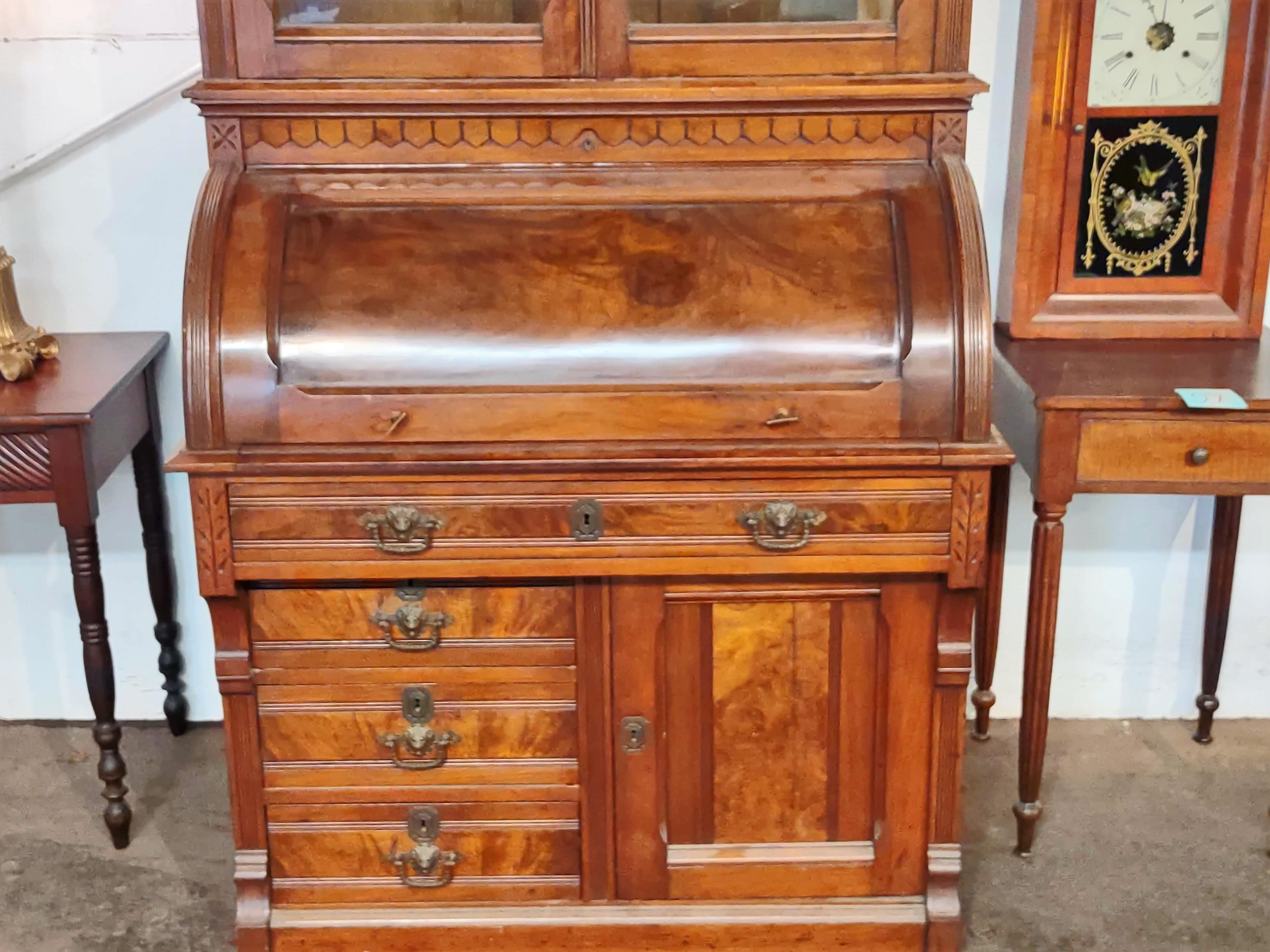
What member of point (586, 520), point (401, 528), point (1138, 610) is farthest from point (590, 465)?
point (1138, 610)

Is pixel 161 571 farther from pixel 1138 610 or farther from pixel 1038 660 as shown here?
pixel 1138 610

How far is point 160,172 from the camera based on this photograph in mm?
2471

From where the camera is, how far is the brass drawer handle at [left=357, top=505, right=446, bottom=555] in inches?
71.5

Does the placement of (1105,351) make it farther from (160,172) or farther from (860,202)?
(160,172)

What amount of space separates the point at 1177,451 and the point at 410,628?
1208mm

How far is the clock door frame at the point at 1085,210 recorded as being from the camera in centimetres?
231

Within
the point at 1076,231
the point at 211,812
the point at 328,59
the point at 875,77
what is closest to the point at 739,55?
the point at 875,77

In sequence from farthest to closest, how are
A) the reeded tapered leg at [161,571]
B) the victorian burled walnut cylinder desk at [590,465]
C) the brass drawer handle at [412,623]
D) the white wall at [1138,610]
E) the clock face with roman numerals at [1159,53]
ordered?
the white wall at [1138,610], the reeded tapered leg at [161,571], the clock face with roman numerals at [1159,53], the brass drawer handle at [412,623], the victorian burled walnut cylinder desk at [590,465]

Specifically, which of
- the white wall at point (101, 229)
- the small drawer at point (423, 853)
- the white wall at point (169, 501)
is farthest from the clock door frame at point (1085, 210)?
the white wall at point (101, 229)

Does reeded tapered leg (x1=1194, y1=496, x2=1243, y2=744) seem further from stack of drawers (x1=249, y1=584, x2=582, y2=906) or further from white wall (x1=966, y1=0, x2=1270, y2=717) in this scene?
stack of drawers (x1=249, y1=584, x2=582, y2=906)

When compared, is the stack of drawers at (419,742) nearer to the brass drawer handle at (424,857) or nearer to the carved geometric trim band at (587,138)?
the brass drawer handle at (424,857)

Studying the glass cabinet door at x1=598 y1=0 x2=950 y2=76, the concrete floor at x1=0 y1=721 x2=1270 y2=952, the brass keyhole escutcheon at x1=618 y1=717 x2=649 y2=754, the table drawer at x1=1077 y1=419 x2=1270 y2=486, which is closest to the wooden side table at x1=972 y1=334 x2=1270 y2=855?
the table drawer at x1=1077 y1=419 x2=1270 y2=486

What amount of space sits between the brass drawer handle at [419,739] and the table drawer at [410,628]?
0.18 feet

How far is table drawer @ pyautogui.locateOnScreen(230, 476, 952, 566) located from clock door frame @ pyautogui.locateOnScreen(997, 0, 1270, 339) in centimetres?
76
